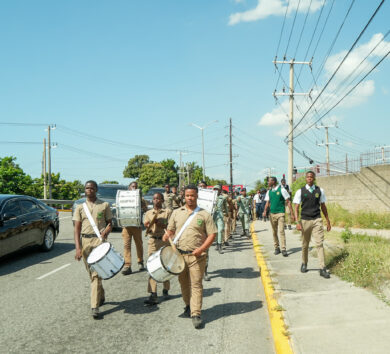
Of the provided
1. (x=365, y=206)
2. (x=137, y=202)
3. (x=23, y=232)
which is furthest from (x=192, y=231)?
(x=365, y=206)

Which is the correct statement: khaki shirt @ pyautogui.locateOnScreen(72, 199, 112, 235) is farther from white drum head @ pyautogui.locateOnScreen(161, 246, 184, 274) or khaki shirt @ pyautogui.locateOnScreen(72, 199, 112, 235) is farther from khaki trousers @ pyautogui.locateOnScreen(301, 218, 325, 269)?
khaki trousers @ pyautogui.locateOnScreen(301, 218, 325, 269)

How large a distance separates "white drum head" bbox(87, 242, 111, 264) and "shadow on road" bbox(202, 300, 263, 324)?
166 centimetres

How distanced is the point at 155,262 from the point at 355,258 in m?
4.34

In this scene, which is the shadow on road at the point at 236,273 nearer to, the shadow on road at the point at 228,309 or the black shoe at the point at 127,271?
the black shoe at the point at 127,271

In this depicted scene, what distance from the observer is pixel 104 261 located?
563 cm

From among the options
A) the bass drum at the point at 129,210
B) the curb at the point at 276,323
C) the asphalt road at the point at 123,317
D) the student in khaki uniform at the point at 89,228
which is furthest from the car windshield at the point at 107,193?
the student in khaki uniform at the point at 89,228

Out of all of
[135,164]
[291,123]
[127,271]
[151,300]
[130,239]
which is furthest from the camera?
[135,164]

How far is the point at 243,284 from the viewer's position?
26.3 ft

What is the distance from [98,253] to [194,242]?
4.51 ft

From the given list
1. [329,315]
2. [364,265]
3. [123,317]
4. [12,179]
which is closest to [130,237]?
[123,317]

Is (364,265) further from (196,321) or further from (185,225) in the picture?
(185,225)

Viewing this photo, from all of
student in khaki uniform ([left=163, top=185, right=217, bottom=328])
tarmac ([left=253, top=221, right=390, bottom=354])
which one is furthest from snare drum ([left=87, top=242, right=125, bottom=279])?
tarmac ([left=253, top=221, right=390, bottom=354])

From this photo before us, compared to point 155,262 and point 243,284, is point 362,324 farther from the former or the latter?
point 243,284

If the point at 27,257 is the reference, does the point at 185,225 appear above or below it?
above
